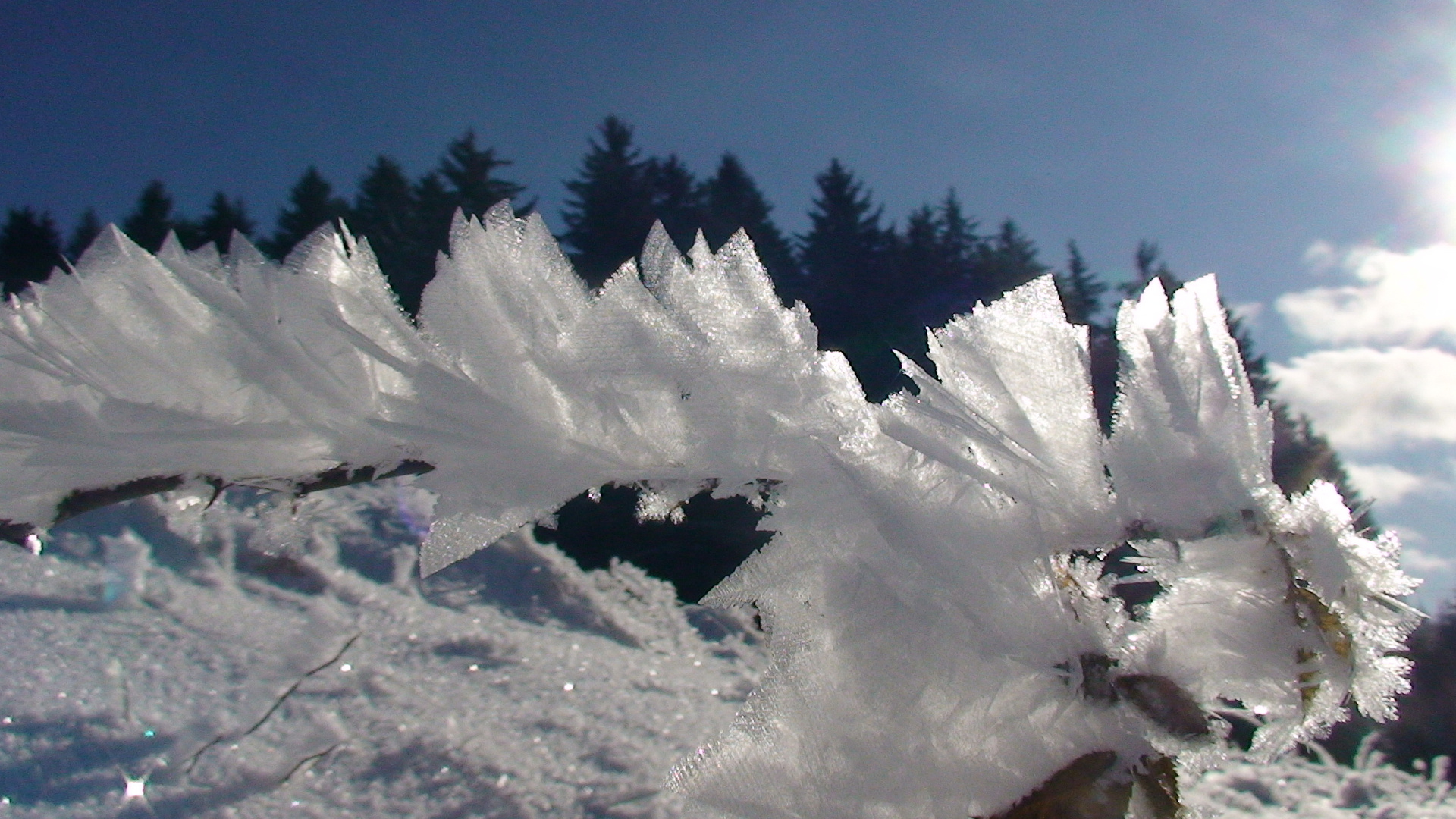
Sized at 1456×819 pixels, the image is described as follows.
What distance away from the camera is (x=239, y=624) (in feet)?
3.36

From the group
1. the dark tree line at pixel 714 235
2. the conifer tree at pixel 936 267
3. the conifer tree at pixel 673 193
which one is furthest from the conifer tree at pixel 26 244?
the conifer tree at pixel 936 267

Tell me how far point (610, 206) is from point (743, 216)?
9.41 ft

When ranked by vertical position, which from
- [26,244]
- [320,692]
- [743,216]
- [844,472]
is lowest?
[320,692]

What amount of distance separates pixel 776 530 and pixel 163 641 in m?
0.89

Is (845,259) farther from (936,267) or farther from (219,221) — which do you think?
(219,221)

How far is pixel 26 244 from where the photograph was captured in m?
14.1

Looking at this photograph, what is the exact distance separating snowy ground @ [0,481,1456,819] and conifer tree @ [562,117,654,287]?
11220 mm

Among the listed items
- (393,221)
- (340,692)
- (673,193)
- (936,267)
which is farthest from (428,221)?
(340,692)

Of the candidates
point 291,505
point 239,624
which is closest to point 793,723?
point 291,505

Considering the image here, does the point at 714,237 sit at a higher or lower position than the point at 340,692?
higher

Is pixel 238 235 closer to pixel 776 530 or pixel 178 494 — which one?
pixel 178 494

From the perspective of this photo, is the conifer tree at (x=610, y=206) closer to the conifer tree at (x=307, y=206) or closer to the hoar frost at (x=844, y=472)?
the conifer tree at (x=307, y=206)

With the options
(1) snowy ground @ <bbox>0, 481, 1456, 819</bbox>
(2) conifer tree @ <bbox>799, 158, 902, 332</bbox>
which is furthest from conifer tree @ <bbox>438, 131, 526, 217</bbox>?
(1) snowy ground @ <bbox>0, 481, 1456, 819</bbox>

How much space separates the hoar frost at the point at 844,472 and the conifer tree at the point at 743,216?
1282 centimetres
